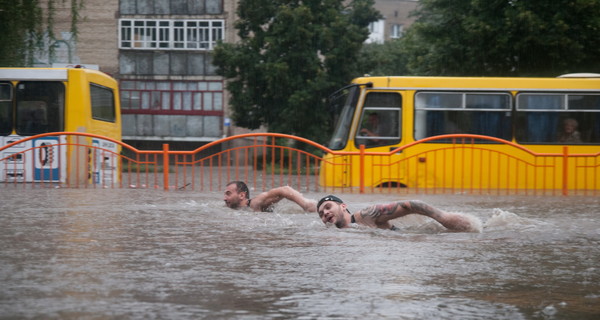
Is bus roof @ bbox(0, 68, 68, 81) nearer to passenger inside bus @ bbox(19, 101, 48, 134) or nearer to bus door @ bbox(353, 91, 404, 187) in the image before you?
passenger inside bus @ bbox(19, 101, 48, 134)

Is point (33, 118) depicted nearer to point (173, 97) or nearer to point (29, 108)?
point (29, 108)

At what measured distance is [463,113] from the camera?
18.6m

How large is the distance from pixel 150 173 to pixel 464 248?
11293 mm

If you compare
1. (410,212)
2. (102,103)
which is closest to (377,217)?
(410,212)

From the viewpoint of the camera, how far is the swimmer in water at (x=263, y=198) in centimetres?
1073

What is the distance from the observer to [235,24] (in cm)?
3844

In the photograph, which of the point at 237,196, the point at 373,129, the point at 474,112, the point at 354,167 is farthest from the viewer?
the point at 474,112

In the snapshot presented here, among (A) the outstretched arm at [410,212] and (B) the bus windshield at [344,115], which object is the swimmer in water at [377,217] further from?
(B) the bus windshield at [344,115]

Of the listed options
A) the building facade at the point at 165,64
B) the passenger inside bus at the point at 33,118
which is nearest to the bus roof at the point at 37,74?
the passenger inside bus at the point at 33,118

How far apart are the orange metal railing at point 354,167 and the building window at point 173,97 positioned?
29647 millimetres

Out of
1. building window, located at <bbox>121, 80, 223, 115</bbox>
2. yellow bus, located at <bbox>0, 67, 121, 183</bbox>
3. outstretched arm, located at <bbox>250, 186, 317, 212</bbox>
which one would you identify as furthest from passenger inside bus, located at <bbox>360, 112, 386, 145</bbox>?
building window, located at <bbox>121, 80, 223, 115</bbox>

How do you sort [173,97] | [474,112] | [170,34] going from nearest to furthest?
[474,112] → [170,34] → [173,97]

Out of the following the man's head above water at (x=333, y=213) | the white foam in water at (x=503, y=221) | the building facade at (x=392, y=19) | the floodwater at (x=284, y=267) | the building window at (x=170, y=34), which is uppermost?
the building facade at (x=392, y=19)

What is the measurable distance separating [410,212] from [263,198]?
290 cm
